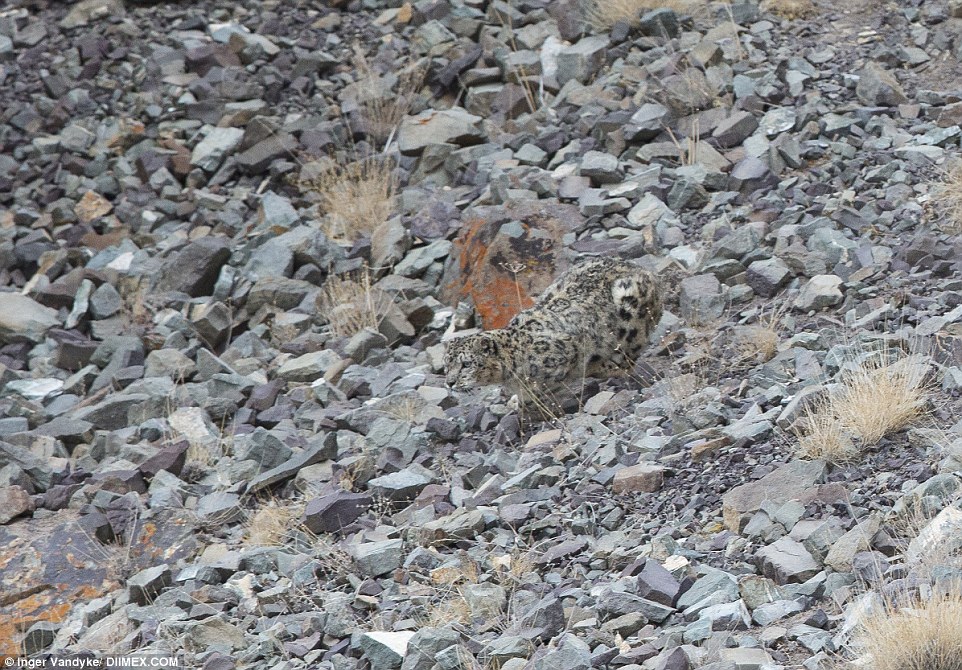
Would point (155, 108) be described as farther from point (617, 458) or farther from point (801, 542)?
point (801, 542)

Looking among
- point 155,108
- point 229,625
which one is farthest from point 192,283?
point 229,625

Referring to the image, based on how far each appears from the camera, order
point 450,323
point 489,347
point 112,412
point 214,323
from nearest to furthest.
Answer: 1. point 489,347
2. point 112,412
3. point 450,323
4. point 214,323

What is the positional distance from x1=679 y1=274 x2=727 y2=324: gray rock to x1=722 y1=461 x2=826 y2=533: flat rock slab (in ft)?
8.01

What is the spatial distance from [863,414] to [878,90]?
17.9 ft

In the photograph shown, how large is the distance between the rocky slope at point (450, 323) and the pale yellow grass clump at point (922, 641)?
0.90 ft

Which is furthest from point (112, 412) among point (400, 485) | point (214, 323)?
point (400, 485)

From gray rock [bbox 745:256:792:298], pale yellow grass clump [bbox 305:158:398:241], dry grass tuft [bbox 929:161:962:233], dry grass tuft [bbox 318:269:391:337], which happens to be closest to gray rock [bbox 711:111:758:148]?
dry grass tuft [bbox 929:161:962:233]

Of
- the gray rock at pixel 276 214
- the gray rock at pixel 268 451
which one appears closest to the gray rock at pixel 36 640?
the gray rock at pixel 268 451

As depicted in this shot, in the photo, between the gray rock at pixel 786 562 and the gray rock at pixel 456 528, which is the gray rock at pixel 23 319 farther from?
the gray rock at pixel 786 562

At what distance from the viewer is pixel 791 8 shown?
1280 centimetres

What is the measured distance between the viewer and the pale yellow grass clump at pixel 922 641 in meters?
4.72

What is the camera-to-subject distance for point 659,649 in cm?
541

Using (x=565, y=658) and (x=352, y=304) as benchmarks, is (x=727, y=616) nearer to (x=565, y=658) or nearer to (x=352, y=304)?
(x=565, y=658)

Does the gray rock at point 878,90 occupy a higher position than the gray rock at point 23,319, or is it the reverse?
the gray rock at point 878,90
